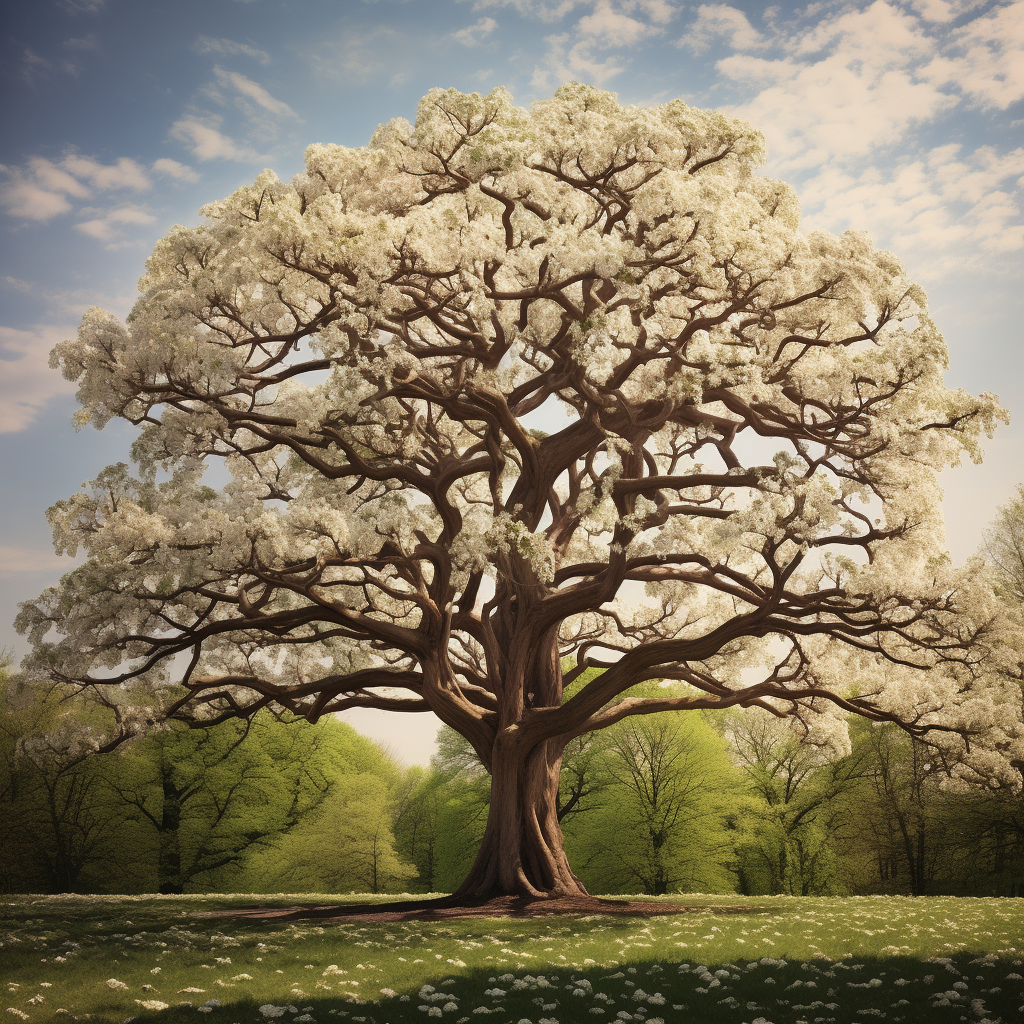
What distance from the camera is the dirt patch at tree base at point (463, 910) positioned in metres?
16.0

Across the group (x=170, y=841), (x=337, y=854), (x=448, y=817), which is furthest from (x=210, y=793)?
(x=448, y=817)

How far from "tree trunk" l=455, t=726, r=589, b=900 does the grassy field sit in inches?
158

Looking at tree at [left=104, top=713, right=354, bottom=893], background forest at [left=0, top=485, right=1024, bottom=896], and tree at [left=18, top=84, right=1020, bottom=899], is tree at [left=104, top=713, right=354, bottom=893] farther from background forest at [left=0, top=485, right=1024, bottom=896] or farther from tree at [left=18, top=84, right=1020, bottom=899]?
tree at [left=18, top=84, right=1020, bottom=899]

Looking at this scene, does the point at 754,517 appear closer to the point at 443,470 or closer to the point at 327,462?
the point at 443,470

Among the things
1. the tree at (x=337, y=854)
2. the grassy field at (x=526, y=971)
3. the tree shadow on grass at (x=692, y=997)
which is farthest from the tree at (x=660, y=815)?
the tree shadow on grass at (x=692, y=997)

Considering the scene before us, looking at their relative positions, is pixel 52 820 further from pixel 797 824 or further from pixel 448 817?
pixel 797 824

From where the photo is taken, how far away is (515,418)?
1797 cm

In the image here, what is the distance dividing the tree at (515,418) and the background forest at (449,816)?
22.1 meters

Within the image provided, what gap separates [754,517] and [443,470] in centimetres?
699

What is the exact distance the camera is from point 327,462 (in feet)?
57.7

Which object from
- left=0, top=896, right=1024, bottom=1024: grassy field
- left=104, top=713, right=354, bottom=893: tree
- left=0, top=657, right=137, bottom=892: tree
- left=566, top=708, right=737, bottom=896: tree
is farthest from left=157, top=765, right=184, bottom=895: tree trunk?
→ left=0, top=896, right=1024, bottom=1024: grassy field

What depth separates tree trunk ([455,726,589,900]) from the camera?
18.5 metres

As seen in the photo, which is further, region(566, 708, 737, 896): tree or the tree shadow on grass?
region(566, 708, 737, 896): tree

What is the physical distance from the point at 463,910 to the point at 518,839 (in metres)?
2.39
